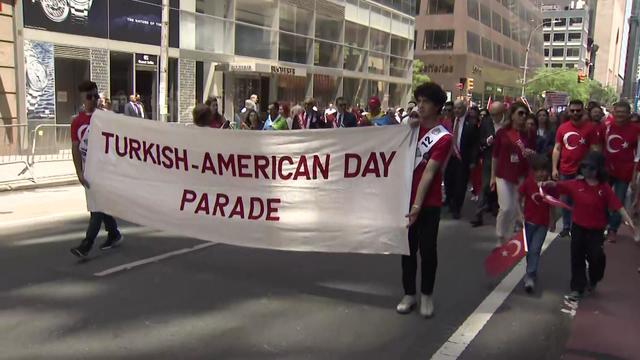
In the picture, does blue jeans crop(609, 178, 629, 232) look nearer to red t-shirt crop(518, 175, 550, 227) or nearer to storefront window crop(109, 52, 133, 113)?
red t-shirt crop(518, 175, 550, 227)

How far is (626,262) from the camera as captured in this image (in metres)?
7.24

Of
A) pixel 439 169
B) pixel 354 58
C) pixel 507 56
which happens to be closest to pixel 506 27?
pixel 507 56

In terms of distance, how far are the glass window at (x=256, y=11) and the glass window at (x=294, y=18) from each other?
837 mm

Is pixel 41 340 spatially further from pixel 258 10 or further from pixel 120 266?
pixel 258 10

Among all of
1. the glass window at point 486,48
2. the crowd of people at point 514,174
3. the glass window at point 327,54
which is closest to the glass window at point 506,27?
the glass window at point 486,48

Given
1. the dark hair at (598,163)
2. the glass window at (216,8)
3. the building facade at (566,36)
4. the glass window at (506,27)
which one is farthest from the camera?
the building facade at (566,36)

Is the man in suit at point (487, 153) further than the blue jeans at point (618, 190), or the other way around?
the man in suit at point (487, 153)

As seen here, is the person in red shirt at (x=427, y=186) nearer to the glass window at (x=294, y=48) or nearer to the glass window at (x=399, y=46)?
the glass window at (x=294, y=48)

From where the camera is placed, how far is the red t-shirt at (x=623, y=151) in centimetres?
798

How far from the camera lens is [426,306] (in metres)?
4.92

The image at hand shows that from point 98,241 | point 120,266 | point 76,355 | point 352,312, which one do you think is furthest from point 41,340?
point 98,241

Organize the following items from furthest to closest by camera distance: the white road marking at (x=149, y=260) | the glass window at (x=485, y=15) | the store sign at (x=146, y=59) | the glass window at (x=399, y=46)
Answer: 1. the glass window at (x=485, y=15)
2. the glass window at (x=399, y=46)
3. the store sign at (x=146, y=59)
4. the white road marking at (x=149, y=260)

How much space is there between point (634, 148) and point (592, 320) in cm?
391

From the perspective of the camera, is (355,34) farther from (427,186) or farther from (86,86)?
(427,186)
